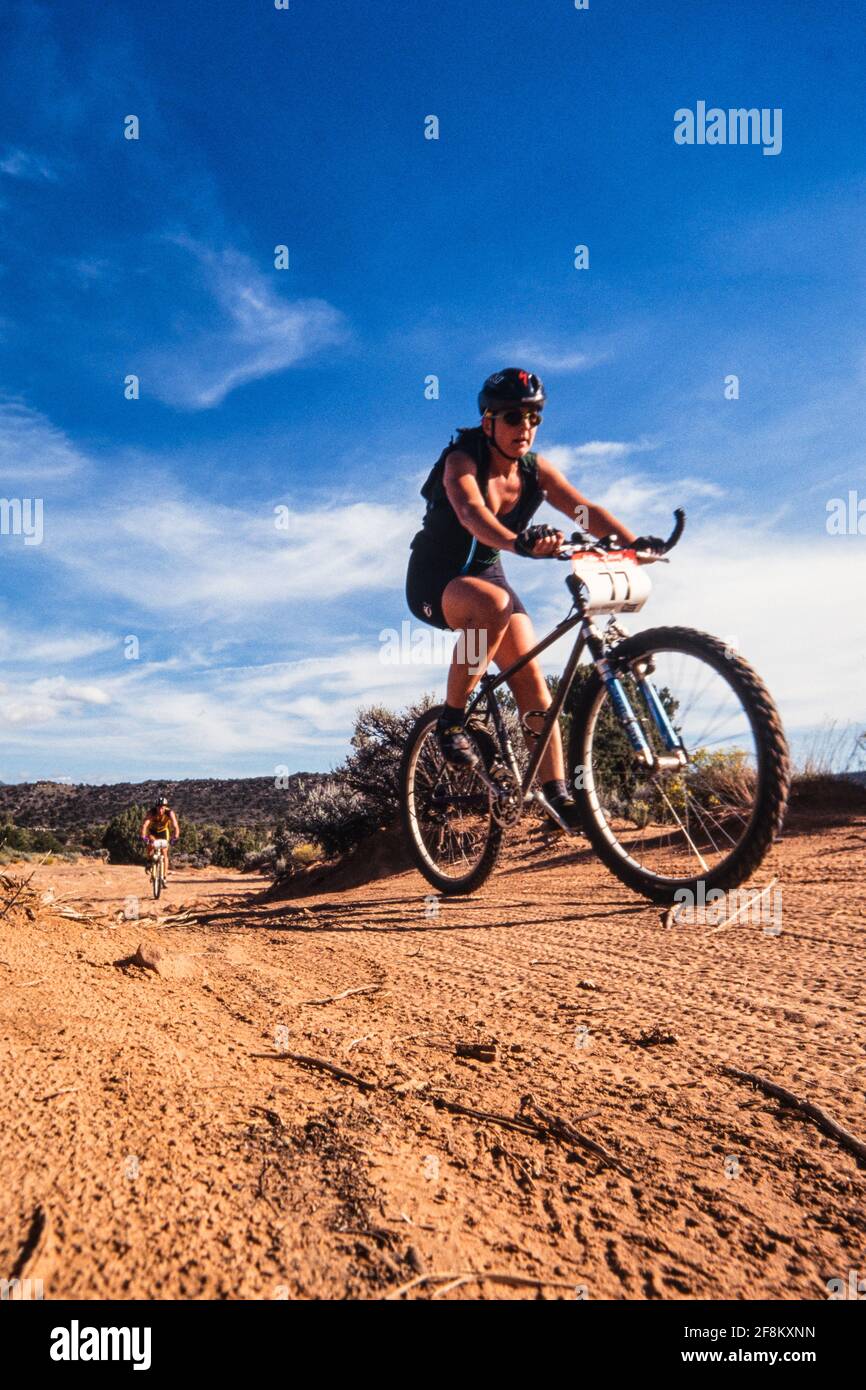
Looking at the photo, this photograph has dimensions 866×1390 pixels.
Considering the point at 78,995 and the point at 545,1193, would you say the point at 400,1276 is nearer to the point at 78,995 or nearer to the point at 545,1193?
the point at 545,1193

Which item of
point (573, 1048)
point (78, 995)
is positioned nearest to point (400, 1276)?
point (573, 1048)

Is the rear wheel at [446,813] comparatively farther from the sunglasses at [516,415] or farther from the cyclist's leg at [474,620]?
the sunglasses at [516,415]

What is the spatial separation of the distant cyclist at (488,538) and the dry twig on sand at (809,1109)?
2491 mm

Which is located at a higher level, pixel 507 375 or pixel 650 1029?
pixel 507 375

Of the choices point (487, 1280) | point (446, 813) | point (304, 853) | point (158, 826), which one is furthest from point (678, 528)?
point (304, 853)

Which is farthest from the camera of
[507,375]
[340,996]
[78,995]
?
[507,375]

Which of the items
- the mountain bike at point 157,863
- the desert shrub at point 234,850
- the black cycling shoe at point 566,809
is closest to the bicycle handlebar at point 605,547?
the black cycling shoe at point 566,809

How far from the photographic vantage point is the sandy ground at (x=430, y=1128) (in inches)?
42.3

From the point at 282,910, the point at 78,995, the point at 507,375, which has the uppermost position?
the point at 507,375

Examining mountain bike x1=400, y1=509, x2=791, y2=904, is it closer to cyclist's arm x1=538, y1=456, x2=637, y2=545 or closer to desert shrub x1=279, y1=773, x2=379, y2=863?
cyclist's arm x1=538, y1=456, x2=637, y2=545

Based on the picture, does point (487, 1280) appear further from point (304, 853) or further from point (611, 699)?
point (304, 853)

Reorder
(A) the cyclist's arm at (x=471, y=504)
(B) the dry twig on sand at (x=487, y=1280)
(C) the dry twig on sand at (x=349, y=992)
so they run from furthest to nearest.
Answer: (A) the cyclist's arm at (x=471, y=504) < (C) the dry twig on sand at (x=349, y=992) < (B) the dry twig on sand at (x=487, y=1280)
